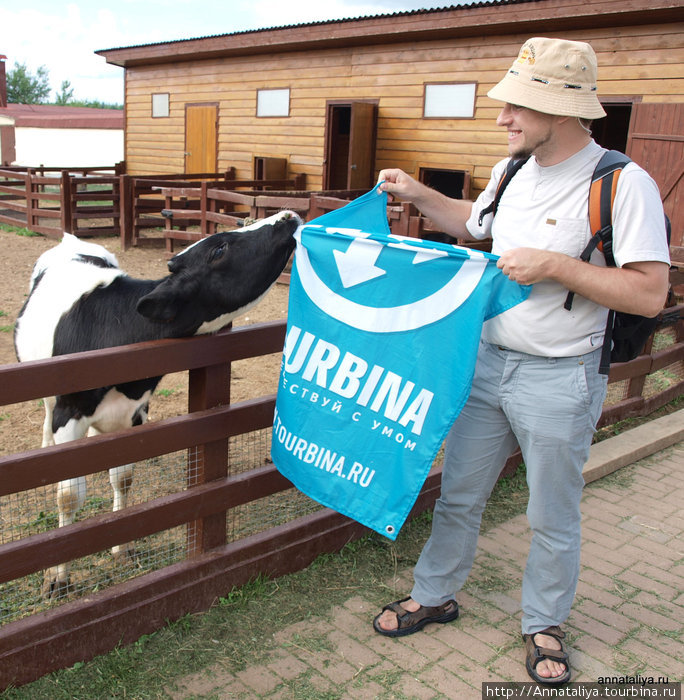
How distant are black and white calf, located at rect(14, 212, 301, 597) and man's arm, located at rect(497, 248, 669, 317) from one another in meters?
1.17

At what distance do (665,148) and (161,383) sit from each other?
22.3 ft

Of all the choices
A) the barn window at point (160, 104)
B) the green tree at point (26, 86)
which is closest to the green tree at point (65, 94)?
the green tree at point (26, 86)

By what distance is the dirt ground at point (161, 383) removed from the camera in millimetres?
4505

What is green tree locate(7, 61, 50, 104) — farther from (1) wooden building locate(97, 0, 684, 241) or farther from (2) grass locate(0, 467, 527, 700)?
(2) grass locate(0, 467, 527, 700)

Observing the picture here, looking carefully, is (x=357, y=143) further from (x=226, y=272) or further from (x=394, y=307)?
(x=394, y=307)

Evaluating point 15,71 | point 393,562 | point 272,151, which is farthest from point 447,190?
point 15,71

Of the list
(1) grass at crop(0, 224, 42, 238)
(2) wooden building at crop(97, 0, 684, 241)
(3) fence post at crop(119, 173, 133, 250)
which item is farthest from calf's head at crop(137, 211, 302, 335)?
(1) grass at crop(0, 224, 42, 238)

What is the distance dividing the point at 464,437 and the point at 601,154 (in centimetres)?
109

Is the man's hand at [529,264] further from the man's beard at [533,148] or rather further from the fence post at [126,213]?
the fence post at [126,213]

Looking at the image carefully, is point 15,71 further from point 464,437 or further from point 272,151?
point 464,437

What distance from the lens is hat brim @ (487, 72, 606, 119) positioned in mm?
2137

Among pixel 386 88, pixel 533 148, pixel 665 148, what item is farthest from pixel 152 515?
pixel 386 88

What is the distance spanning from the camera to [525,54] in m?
2.24

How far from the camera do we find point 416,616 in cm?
275
